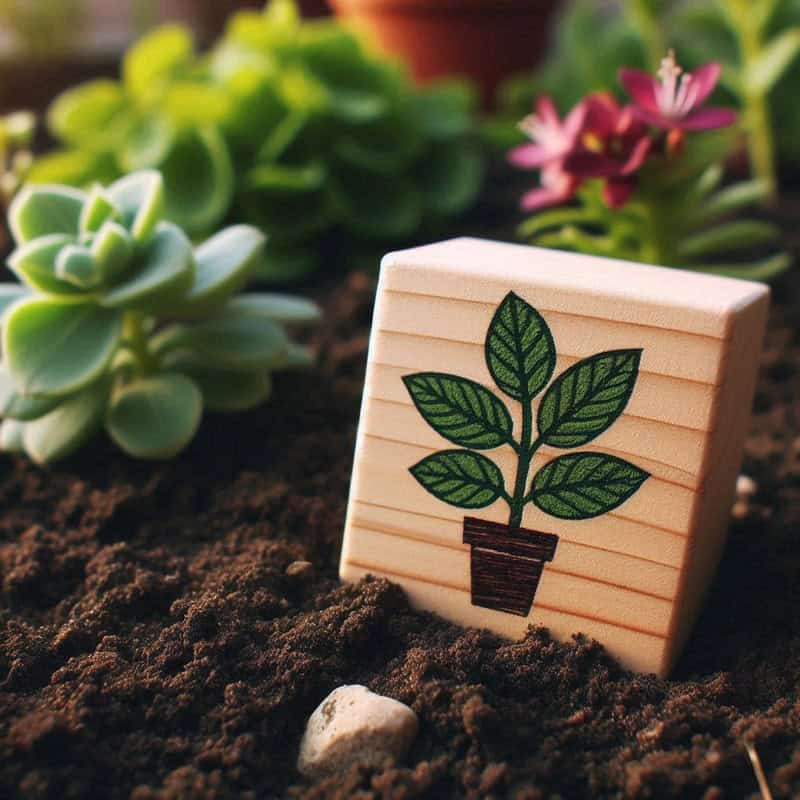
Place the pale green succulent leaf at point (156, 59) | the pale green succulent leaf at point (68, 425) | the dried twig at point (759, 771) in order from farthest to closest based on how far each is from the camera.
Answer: the pale green succulent leaf at point (156, 59) < the pale green succulent leaf at point (68, 425) < the dried twig at point (759, 771)

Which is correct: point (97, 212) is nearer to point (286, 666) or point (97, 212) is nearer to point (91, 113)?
point (286, 666)

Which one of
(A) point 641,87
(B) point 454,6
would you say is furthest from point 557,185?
(B) point 454,6

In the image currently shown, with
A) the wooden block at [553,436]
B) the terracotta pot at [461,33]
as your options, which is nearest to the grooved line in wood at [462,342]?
the wooden block at [553,436]

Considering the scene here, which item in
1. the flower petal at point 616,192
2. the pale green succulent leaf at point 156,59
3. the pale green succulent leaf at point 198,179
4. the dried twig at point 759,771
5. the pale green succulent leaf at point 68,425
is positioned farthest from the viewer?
the pale green succulent leaf at point 156,59

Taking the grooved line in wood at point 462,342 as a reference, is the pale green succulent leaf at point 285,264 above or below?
above

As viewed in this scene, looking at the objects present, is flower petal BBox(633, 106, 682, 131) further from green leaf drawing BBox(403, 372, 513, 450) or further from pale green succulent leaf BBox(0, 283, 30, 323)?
pale green succulent leaf BBox(0, 283, 30, 323)

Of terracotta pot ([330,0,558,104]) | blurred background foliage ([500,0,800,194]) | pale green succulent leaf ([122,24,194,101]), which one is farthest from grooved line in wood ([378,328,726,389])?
terracotta pot ([330,0,558,104])

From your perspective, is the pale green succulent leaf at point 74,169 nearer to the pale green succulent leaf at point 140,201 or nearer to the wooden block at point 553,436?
the pale green succulent leaf at point 140,201
